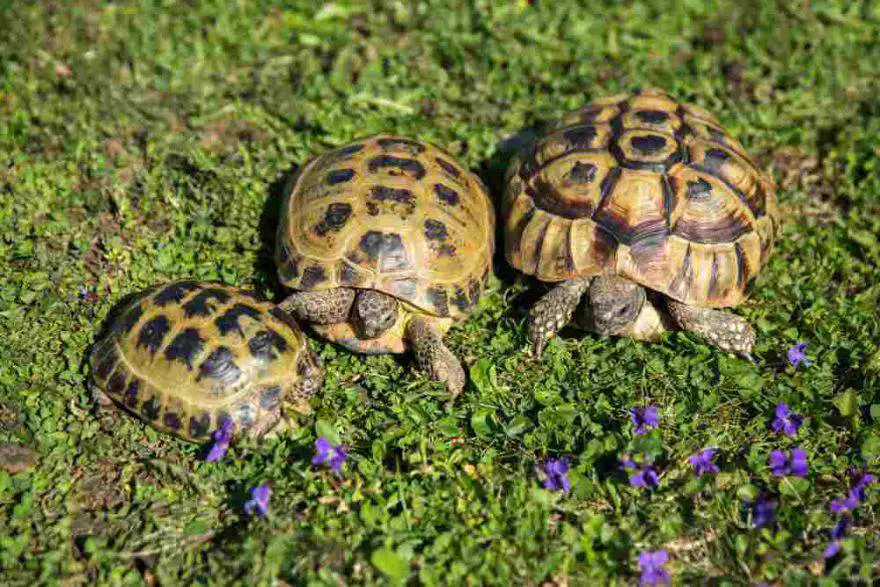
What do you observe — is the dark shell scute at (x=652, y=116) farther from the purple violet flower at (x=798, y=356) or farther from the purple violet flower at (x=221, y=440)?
the purple violet flower at (x=221, y=440)

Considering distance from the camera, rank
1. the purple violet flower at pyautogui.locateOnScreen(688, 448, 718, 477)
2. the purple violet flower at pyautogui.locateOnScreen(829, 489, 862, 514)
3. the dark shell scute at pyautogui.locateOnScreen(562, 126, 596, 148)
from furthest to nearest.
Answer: the dark shell scute at pyautogui.locateOnScreen(562, 126, 596, 148) < the purple violet flower at pyautogui.locateOnScreen(688, 448, 718, 477) < the purple violet flower at pyautogui.locateOnScreen(829, 489, 862, 514)

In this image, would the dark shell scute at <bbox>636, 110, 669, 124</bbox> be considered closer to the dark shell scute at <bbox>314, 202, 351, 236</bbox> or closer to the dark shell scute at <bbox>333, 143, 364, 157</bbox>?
the dark shell scute at <bbox>333, 143, 364, 157</bbox>

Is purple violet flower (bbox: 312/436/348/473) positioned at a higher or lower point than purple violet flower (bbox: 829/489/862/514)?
lower

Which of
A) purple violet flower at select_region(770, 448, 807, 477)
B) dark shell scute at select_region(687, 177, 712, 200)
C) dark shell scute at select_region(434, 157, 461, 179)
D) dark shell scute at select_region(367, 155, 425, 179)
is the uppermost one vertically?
dark shell scute at select_region(687, 177, 712, 200)

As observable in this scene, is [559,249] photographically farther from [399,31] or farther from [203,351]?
[399,31]

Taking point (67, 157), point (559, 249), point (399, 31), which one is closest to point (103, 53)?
point (67, 157)

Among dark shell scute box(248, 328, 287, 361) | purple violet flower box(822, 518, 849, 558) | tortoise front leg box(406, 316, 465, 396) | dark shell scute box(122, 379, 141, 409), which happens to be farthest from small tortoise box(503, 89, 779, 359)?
dark shell scute box(122, 379, 141, 409)

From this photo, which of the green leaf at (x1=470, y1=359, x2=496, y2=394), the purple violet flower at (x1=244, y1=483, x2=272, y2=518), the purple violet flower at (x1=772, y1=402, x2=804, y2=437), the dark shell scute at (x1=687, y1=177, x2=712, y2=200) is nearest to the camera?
the purple violet flower at (x1=244, y1=483, x2=272, y2=518)
